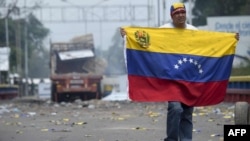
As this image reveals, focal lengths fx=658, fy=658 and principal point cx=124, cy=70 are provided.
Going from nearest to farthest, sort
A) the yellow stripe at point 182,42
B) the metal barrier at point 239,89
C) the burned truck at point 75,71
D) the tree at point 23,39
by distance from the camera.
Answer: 1. the yellow stripe at point 182,42
2. the metal barrier at point 239,89
3. the burned truck at point 75,71
4. the tree at point 23,39

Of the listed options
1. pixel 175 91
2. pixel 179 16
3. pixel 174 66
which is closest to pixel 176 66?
pixel 174 66

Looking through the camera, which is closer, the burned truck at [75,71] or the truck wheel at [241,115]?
the truck wheel at [241,115]

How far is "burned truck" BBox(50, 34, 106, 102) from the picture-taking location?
3678 cm

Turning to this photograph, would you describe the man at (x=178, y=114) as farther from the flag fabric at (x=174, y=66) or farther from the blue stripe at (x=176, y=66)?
the blue stripe at (x=176, y=66)

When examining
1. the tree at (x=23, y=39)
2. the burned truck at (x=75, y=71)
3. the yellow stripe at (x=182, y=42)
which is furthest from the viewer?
the tree at (x=23, y=39)

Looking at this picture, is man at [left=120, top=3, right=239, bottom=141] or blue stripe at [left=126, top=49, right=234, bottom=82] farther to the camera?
blue stripe at [left=126, top=49, right=234, bottom=82]

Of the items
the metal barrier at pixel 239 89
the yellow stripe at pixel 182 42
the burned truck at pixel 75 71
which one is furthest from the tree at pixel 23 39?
the yellow stripe at pixel 182 42

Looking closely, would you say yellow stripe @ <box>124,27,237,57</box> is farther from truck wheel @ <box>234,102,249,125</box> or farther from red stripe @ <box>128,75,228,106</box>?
truck wheel @ <box>234,102,249,125</box>

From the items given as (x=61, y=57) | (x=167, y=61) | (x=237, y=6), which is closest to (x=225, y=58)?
(x=167, y=61)

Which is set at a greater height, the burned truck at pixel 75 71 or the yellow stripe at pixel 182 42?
the yellow stripe at pixel 182 42

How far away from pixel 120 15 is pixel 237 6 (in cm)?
1165

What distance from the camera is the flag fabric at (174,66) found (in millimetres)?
8633

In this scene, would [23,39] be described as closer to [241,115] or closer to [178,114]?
[241,115]

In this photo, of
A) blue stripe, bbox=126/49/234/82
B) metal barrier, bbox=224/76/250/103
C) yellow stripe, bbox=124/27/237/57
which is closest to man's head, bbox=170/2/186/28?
yellow stripe, bbox=124/27/237/57
